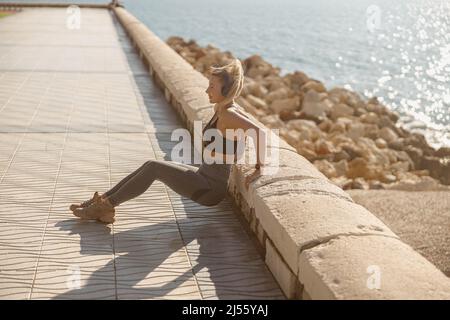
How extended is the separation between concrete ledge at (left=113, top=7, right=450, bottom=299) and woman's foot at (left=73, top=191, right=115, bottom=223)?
1.08 m

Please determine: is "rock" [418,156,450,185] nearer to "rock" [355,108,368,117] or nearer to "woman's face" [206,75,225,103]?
"rock" [355,108,368,117]

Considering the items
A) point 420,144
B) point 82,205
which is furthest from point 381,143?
point 82,205

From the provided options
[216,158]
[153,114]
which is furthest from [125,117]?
[216,158]

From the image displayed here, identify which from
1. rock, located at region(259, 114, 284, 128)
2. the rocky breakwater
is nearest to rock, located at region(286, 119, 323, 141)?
the rocky breakwater

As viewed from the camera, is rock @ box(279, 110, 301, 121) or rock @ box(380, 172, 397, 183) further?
rock @ box(279, 110, 301, 121)

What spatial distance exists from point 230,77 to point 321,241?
1.69m

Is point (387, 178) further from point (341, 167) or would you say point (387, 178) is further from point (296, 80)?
point (296, 80)

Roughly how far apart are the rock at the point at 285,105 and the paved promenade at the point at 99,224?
26.7 ft

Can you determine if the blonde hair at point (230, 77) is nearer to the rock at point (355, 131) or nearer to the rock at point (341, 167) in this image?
the rock at point (341, 167)

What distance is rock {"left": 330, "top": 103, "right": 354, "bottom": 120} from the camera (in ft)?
65.3

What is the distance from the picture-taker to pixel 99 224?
18.1 feet

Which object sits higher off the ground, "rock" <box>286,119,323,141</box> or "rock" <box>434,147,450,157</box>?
"rock" <box>286,119,323,141</box>

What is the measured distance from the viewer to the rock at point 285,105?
1933cm
